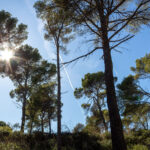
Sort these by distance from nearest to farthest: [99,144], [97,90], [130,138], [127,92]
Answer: [99,144] → [130,138] → [127,92] → [97,90]

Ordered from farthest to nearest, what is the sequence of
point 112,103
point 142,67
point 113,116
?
point 142,67 < point 112,103 < point 113,116

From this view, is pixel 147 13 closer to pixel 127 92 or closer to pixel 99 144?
pixel 127 92

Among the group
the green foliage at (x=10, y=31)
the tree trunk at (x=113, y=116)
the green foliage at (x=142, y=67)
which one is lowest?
the tree trunk at (x=113, y=116)

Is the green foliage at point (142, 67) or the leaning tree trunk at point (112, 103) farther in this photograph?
the green foliage at point (142, 67)

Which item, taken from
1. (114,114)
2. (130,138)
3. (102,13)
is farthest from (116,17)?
(130,138)

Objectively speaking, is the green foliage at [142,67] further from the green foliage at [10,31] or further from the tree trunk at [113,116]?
the green foliage at [10,31]

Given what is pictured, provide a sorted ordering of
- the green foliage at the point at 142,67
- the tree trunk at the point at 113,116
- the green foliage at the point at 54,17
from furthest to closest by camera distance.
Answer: the green foliage at the point at 142,67 < the green foliage at the point at 54,17 < the tree trunk at the point at 113,116

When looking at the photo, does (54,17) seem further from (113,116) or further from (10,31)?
(10,31)

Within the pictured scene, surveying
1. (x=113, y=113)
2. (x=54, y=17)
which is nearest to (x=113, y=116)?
(x=113, y=113)

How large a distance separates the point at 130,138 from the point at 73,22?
19.1ft

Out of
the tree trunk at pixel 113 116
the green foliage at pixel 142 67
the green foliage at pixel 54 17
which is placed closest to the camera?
the tree trunk at pixel 113 116

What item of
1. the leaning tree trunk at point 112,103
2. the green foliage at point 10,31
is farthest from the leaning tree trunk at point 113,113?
the green foliage at point 10,31

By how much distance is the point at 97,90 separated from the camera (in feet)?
38.6

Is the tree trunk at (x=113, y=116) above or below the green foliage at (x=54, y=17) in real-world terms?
below
